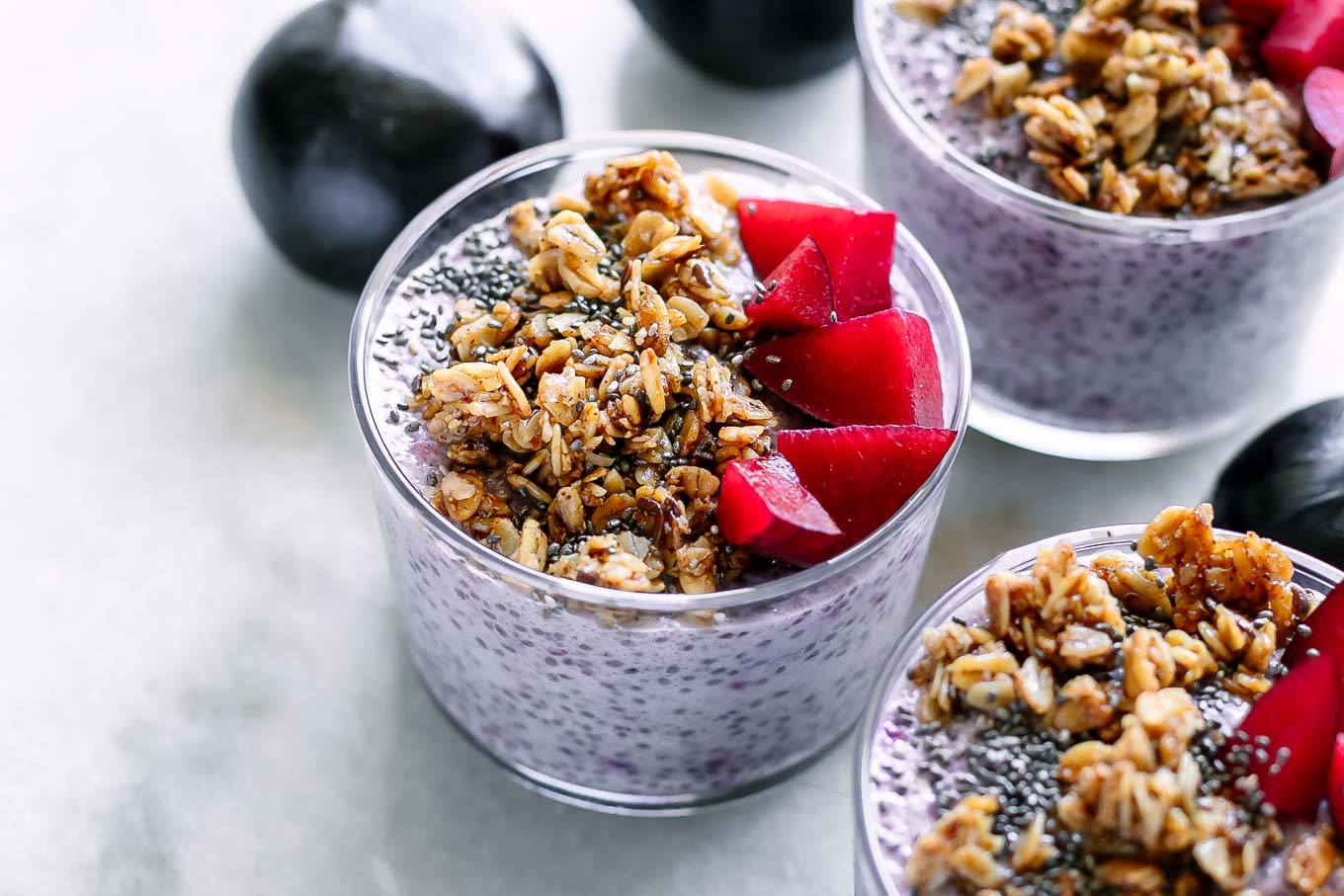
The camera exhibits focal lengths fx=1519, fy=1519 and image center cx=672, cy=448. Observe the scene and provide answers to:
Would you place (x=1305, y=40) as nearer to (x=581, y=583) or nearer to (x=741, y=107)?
(x=741, y=107)

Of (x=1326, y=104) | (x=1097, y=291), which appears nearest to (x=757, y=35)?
(x=1097, y=291)

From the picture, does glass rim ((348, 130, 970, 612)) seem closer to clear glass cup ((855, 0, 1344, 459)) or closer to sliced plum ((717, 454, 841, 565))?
sliced plum ((717, 454, 841, 565))

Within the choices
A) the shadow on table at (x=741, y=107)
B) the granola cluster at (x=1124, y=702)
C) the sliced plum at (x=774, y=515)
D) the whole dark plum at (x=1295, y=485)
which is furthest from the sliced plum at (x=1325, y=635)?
the shadow on table at (x=741, y=107)

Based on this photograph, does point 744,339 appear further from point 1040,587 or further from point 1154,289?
point 1154,289

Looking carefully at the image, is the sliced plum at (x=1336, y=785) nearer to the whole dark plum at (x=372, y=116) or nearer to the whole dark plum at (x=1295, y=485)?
the whole dark plum at (x=1295, y=485)

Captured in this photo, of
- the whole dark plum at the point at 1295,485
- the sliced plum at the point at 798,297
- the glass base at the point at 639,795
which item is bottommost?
the glass base at the point at 639,795
